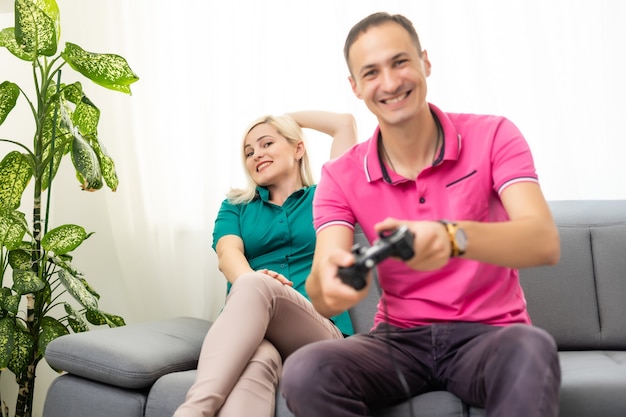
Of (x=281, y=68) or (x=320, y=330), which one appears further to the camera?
(x=281, y=68)

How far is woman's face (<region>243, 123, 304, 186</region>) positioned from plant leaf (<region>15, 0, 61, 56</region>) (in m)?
0.74

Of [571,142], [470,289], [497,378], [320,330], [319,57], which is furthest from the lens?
[319,57]

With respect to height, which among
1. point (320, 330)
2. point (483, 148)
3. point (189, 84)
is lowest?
point (320, 330)

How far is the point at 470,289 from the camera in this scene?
4.98 ft

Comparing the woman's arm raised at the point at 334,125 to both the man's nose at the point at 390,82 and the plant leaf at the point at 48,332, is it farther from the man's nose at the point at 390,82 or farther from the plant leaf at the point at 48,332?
the plant leaf at the point at 48,332

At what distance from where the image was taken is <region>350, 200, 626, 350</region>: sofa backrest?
215 centimetres

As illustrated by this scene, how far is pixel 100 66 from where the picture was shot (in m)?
2.49

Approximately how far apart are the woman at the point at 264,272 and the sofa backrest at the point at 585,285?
0.60 m

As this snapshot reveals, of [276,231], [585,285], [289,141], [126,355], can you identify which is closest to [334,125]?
[289,141]

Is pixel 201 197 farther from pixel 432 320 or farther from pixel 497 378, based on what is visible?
pixel 497 378

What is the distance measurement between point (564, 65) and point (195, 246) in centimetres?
154

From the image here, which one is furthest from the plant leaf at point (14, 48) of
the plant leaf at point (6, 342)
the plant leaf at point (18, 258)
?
the plant leaf at point (6, 342)

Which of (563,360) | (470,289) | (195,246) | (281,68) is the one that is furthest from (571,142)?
(195,246)

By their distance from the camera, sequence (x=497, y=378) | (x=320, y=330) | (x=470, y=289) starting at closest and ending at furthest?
(x=497, y=378), (x=470, y=289), (x=320, y=330)
